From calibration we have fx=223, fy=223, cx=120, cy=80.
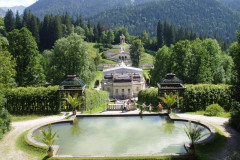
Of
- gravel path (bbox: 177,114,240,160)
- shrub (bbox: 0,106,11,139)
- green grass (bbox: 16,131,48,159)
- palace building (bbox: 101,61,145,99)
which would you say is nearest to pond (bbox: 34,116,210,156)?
green grass (bbox: 16,131,48,159)

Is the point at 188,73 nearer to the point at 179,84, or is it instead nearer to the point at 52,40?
the point at 179,84

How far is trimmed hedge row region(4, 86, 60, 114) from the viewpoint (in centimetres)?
2317

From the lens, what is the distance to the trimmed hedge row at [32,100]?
912 inches

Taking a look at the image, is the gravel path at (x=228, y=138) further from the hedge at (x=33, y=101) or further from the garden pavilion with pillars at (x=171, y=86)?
the hedge at (x=33, y=101)

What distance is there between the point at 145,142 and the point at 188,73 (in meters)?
28.2

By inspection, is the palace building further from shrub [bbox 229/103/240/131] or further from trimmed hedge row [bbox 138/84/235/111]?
shrub [bbox 229/103/240/131]

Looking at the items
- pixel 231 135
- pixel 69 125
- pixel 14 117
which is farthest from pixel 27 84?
pixel 231 135

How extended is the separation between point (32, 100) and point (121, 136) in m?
12.2

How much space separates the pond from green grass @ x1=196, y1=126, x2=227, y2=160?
83 centimetres

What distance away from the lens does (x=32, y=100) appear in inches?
914

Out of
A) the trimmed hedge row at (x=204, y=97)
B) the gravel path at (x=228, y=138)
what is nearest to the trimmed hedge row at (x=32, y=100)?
the trimmed hedge row at (x=204, y=97)

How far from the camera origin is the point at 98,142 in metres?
14.4

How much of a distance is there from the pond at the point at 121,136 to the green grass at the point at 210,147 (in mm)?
830

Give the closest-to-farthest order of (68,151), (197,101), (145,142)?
(68,151) → (145,142) → (197,101)
